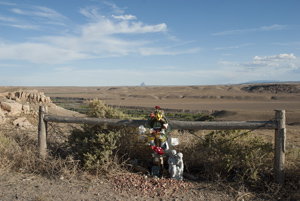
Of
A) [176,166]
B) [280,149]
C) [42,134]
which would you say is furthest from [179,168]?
[42,134]

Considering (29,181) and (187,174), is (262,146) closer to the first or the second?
(187,174)

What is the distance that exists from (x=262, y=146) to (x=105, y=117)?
3.61 m

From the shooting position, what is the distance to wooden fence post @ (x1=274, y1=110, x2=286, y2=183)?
Result: 15.0 feet

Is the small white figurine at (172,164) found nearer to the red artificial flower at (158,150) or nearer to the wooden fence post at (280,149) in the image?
the red artificial flower at (158,150)

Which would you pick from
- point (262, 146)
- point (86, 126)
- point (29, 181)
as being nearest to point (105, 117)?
point (86, 126)

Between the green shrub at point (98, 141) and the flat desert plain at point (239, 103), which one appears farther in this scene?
the flat desert plain at point (239, 103)

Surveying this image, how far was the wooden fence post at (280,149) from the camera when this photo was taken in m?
4.56

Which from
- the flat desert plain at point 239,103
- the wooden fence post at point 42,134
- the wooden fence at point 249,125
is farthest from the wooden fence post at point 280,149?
the flat desert plain at point 239,103

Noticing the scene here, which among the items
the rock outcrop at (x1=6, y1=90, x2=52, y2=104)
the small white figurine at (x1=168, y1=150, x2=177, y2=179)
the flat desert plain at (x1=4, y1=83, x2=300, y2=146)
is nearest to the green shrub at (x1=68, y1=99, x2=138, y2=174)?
the small white figurine at (x1=168, y1=150, x2=177, y2=179)

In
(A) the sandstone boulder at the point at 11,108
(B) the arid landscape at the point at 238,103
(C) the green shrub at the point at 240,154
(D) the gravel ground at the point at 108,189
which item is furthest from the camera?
(B) the arid landscape at the point at 238,103

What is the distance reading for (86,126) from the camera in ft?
Result: 19.0

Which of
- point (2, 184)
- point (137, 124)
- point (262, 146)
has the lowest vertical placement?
point (2, 184)

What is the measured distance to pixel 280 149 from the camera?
459 centimetres

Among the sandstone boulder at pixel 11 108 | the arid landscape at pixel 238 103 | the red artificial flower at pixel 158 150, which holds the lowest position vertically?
the arid landscape at pixel 238 103
